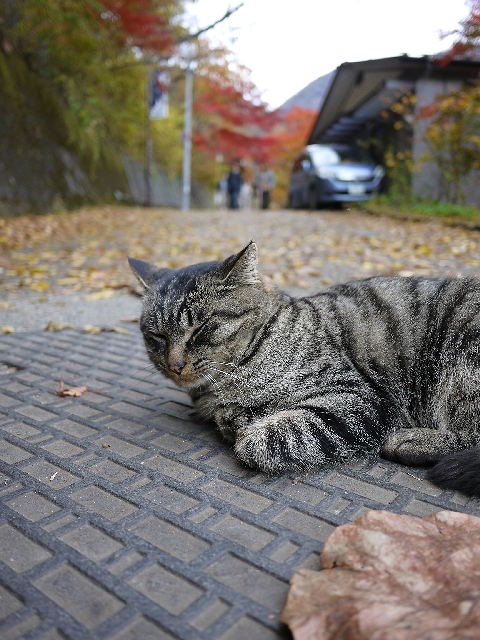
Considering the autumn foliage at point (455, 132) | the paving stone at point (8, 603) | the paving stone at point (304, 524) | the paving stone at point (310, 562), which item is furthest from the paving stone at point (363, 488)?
the autumn foliage at point (455, 132)

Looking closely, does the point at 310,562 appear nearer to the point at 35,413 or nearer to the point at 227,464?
the point at 227,464

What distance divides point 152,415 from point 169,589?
48.7 inches

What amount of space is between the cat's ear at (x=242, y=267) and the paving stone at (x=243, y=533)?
1.13m

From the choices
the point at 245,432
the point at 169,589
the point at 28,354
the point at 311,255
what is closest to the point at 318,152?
the point at 311,255

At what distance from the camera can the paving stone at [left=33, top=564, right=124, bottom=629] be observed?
1.25 m

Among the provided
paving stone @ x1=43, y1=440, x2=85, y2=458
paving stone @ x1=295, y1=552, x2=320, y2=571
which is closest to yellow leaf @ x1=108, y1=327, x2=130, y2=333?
paving stone @ x1=43, y1=440, x2=85, y2=458

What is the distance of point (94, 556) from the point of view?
1468 mm

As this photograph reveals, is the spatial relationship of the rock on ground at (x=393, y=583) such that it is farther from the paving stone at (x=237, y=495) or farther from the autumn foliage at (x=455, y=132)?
the autumn foliage at (x=455, y=132)

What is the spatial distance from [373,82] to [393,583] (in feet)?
44.3

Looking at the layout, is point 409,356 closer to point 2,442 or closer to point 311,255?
point 2,442

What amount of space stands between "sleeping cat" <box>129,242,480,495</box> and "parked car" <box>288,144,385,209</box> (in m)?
11.3

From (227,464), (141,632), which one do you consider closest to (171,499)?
(227,464)

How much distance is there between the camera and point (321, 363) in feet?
7.82

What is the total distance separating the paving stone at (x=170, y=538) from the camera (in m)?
1.49
